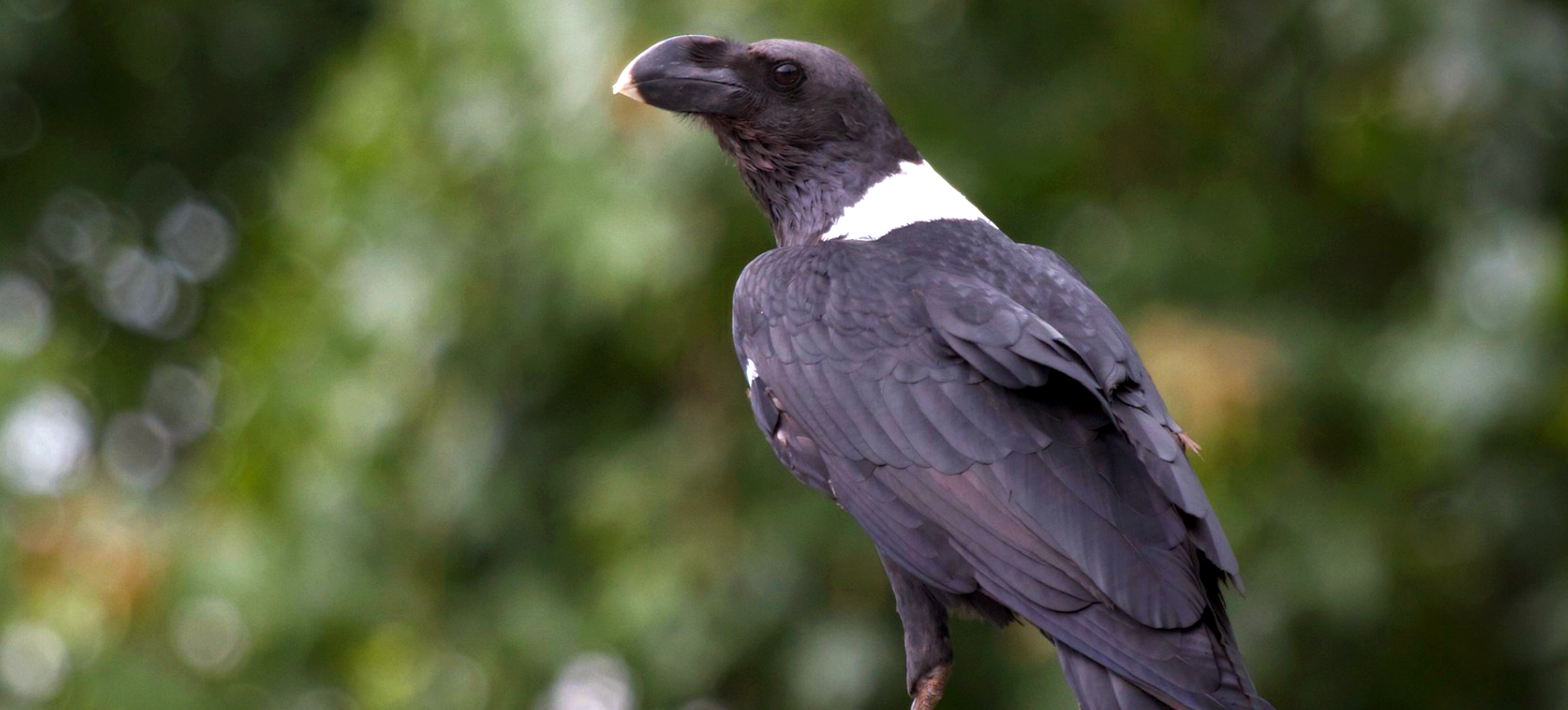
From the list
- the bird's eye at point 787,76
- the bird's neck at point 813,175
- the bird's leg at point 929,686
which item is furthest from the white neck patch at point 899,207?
the bird's leg at point 929,686

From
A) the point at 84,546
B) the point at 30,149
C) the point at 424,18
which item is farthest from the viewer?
the point at 30,149

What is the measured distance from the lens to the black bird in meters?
2.49

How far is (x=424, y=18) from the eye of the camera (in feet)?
16.6

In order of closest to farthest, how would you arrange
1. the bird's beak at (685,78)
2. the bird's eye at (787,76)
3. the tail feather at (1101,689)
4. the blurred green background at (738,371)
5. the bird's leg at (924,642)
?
the tail feather at (1101,689)
the bird's leg at (924,642)
the bird's beak at (685,78)
the bird's eye at (787,76)
the blurred green background at (738,371)

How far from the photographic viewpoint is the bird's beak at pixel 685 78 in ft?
10.9

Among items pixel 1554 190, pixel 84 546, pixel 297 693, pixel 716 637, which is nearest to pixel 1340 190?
pixel 1554 190

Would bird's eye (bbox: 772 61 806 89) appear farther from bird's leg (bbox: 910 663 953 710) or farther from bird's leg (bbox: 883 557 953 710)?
bird's leg (bbox: 910 663 953 710)

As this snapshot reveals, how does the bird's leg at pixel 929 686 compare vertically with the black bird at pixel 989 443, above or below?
below

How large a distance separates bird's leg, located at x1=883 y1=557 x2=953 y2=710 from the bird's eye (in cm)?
110

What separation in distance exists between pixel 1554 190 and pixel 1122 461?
2.69 meters

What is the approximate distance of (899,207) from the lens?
3.42m

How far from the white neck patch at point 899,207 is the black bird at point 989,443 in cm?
2

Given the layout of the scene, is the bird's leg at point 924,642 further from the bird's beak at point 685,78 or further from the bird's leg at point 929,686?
the bird's beak at point 685,78

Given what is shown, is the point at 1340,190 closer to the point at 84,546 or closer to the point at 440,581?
the point at 440,581
